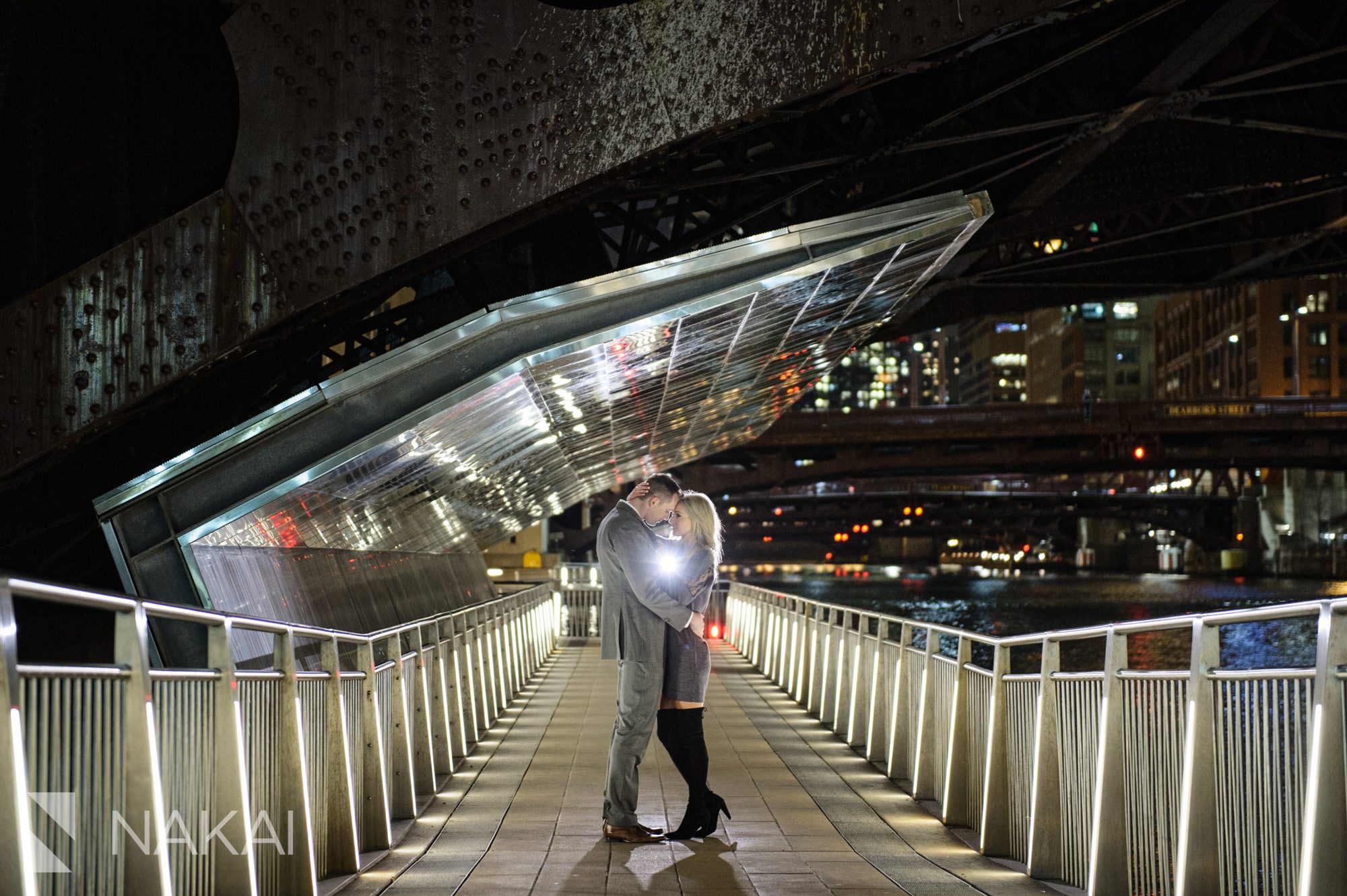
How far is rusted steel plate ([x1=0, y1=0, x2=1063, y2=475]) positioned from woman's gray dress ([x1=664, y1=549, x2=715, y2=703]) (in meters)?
6.34

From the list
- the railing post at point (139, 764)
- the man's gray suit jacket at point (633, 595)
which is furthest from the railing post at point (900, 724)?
Answer: the railing post at point (139, 764)

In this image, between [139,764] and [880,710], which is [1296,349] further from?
[139,764]

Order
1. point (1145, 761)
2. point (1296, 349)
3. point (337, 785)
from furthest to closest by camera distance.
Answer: point (1296, 349)
point (337, 785)
point (1145, 761)

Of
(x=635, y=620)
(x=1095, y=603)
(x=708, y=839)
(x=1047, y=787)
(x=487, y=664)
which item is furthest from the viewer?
(x=1095, y=603)

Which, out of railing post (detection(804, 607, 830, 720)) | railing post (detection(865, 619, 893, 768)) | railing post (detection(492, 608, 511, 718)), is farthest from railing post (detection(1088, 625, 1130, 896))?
railing post (detection(492, 608, 511, 718))

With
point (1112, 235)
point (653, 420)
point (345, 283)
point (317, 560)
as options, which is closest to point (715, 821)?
point (345, 283)

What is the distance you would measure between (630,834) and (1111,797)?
9.54 feet

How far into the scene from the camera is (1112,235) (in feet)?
110

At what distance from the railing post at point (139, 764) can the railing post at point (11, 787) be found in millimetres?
1089

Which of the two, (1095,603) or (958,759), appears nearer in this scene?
(958,759)

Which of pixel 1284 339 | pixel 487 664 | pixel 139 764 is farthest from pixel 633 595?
pixel 1284 339

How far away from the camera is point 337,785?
302 inches

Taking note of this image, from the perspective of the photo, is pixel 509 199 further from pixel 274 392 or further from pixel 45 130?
pixel 274 392

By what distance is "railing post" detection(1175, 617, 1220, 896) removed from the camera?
5766 millimetres
